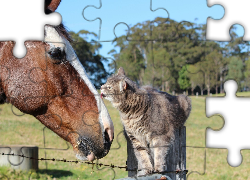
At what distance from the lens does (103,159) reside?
389 inches

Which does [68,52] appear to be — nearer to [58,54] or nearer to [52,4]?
[58,54]

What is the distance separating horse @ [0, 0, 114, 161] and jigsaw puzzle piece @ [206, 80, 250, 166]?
1.42 m

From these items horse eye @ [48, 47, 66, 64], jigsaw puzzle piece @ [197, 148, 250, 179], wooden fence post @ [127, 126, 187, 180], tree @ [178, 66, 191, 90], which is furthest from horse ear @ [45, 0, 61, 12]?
jigsaw puzzle piece @ [197, 148, 250, 179]

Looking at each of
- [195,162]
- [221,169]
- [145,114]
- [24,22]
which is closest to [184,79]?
[145,114]

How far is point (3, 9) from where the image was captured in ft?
10.9

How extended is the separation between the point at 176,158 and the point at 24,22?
2.50 metres

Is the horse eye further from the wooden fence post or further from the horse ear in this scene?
the wooden fence post

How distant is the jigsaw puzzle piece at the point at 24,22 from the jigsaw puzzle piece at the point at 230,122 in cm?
206

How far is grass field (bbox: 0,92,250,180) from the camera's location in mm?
8047

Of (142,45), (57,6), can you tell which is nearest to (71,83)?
(57,6)

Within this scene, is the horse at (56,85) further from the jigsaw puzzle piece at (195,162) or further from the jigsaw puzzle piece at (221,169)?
the jigsaw puzzle piece at (221,169)

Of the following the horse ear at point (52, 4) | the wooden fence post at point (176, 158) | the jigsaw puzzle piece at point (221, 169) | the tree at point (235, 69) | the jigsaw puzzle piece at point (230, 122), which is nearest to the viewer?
the horse ear at point (52, 4)

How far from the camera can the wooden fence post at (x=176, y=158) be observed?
396cm

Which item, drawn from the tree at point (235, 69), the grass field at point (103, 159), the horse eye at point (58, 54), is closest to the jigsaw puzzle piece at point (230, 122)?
the tree at point (235, 69)
